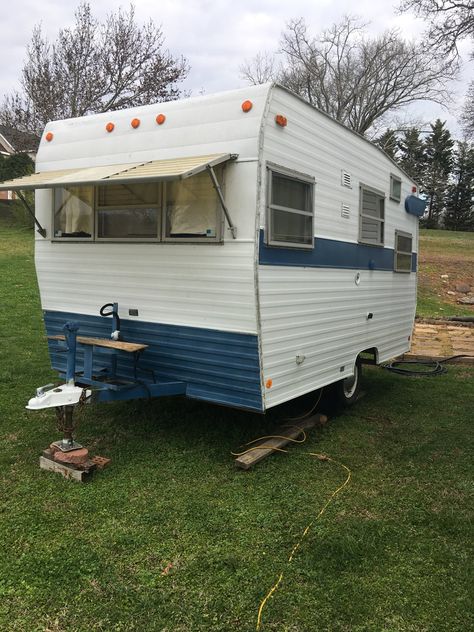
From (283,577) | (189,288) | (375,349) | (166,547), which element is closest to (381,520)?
(283,577)

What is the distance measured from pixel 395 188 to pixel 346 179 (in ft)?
5.32

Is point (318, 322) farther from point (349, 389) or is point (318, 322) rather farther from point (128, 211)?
point (128, 211)

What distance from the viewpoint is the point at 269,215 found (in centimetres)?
423

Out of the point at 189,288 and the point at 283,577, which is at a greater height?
the point at 189,288

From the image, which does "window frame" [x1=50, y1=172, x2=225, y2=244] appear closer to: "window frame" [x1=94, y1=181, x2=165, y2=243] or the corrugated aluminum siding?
"window frame" [x1=94, y1=181, x2=165, y2=243]

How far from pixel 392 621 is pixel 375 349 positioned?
4121 millimetres

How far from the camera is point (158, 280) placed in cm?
467

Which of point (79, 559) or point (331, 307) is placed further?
point (331, 307)

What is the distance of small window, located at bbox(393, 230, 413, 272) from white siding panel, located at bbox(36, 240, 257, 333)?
11.2 feet

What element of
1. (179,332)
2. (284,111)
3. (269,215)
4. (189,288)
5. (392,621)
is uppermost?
(284,111)

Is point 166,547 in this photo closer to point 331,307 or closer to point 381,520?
point 381,520

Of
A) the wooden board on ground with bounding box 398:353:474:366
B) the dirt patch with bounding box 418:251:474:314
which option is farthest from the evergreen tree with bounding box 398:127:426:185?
the wooden board on ground with bounding box 398:353:474:366

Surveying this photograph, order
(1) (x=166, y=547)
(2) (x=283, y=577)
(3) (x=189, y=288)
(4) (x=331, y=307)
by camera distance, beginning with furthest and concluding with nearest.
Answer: (4) (x=331, y=307) → (3) (x=189, y=288) → (1) (x=166, y=547) → (2) (x=283, y=577)

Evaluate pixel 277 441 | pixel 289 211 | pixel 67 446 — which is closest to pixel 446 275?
pixel 277 441
